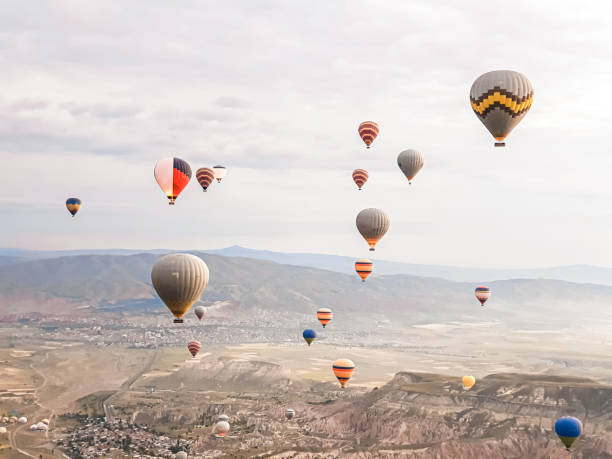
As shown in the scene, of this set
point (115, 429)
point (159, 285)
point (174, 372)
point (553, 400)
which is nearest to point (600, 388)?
point (553, 400)

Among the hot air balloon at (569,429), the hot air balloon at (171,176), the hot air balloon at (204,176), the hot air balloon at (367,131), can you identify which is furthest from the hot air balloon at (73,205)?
the hot air balloon at (569,429)

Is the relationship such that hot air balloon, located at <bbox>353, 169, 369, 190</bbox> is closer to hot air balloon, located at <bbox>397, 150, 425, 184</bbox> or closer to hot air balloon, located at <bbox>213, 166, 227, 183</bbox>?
hot air balloon, located at <bbox>397, 150, 425, 184</bbox>

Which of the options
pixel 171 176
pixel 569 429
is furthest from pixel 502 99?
pixel 171 176

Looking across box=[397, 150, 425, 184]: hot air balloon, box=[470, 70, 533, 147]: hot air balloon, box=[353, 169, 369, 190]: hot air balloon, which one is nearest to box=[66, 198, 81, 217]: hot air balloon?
box=[353, 169, 369, 190]: hot air balloon

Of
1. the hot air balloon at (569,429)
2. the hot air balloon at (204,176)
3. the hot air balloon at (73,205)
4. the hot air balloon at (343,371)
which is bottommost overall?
the hot air balloon at (569,429)

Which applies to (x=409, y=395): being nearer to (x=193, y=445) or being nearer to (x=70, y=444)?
(x=193, y=445)

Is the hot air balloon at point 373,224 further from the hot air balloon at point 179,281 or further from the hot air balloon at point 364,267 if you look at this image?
the hot air balloon at point 179,281

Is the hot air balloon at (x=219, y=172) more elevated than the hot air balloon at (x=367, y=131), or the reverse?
the hot air balloon at (x=367, y=131)
